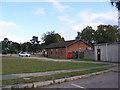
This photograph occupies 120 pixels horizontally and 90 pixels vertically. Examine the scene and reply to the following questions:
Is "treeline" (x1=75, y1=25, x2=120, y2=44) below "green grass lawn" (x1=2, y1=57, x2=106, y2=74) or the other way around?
the other way around

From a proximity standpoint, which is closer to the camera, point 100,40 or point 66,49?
point 66,49

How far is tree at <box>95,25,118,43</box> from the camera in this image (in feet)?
203

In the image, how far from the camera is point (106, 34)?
208 feet

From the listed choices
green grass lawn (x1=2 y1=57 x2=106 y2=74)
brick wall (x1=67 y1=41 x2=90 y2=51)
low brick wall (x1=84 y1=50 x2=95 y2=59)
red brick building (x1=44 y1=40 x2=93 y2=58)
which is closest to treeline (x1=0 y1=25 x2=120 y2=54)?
red brick building (x1=44 y1=40 x2=93 y2=58)

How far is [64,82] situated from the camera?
8078 mm

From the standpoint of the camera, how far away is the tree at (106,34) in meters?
61.8

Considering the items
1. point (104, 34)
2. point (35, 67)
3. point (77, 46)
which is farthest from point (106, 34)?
point (35, 67)

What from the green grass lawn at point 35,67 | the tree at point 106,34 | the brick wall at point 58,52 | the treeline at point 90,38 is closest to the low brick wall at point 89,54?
the brick wall at point 58,52

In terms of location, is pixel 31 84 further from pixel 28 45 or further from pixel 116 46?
pixel 28 45

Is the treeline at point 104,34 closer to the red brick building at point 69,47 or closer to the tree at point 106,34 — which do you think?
the tree at point 106,34

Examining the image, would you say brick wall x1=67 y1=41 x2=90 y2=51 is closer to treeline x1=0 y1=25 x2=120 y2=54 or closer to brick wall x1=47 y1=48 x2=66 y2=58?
brick wall x1=47 y1=48 x2=66 y2=58

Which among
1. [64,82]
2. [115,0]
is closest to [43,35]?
[115,0]

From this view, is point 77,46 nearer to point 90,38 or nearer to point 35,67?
point 35,67

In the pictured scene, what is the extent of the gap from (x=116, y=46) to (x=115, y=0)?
30.1 ft
